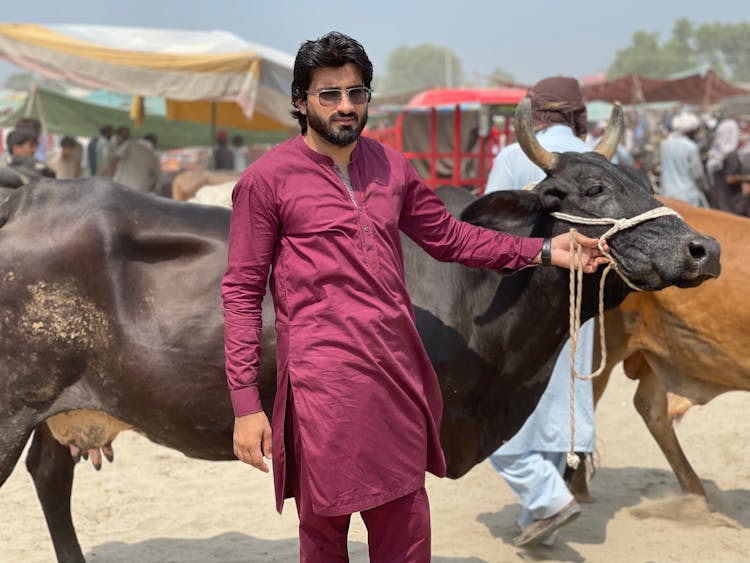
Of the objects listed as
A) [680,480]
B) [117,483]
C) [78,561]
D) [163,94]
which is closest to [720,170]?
[163,94]

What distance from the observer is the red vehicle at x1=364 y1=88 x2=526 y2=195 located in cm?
1154

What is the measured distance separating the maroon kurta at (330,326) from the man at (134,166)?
1026 centimetres

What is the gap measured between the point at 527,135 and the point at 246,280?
1111mm

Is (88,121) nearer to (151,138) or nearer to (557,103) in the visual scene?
(151,138)

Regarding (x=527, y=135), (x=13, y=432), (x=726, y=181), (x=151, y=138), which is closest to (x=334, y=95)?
(x=527, y=135)

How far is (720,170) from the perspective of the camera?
42.8 ft

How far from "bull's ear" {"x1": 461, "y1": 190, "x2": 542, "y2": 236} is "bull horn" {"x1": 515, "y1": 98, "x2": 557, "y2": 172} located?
0.39 ft

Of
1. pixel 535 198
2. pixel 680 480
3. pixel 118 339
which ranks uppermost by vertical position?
pixel 535 198

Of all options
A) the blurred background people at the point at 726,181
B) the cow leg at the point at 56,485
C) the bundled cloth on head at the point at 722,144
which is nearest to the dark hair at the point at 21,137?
the cow leg at the point at 56,485

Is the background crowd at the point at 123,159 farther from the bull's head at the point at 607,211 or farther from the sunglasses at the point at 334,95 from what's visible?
the sunglasses at the point at 334,95

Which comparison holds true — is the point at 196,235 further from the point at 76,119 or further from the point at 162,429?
the point at 76,119

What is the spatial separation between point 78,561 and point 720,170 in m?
10.8

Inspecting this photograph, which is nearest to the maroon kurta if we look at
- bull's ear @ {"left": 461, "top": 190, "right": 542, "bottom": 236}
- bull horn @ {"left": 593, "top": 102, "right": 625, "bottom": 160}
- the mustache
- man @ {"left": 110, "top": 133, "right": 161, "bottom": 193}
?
Answer: the mustache

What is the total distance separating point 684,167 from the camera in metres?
11.9
